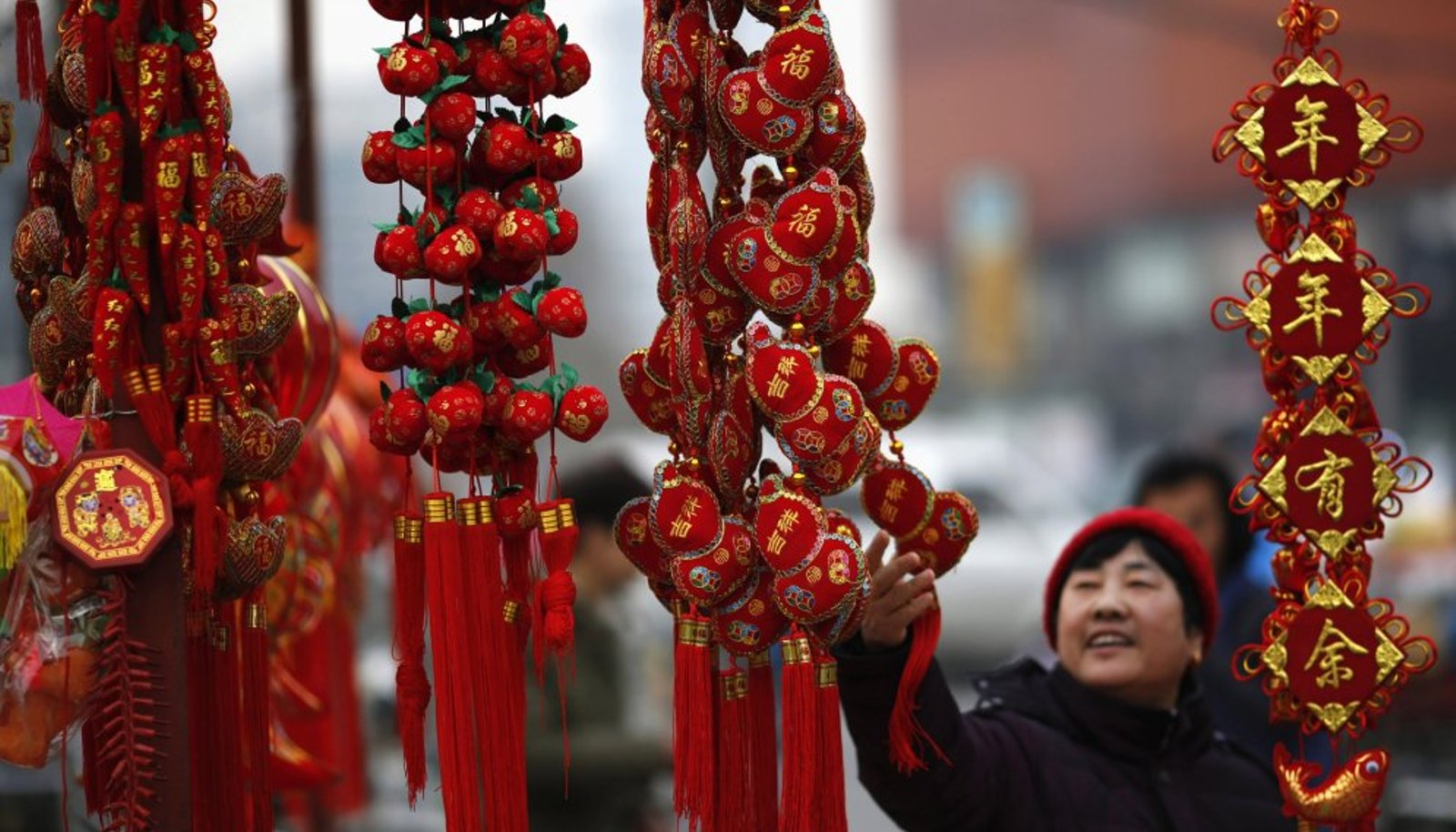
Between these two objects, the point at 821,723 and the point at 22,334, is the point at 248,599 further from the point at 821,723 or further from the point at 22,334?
the point at 22,334

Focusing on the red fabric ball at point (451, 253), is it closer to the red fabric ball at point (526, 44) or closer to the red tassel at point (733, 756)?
the red fabric ball at point (526, 44)

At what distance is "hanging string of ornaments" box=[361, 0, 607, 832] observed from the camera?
1.67 m

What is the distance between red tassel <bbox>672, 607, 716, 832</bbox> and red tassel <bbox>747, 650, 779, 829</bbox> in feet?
0.15

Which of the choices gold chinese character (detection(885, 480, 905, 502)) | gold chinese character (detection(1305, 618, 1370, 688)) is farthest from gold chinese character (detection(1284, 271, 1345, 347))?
gold chinese character (detection(885, 480, 905, 502))

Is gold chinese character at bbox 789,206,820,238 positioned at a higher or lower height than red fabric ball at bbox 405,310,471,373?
higher

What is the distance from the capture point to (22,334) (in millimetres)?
2523

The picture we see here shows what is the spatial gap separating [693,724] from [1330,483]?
2.09 feet

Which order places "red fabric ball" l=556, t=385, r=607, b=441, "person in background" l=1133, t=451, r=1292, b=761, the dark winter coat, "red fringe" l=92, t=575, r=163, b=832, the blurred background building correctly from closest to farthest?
"red fringe" l=92, t=575, r=163, b=832 < "red fabric ball" l=556, t=385, r=607, b=441 < the dark winter coat < "person in background" l=1133, t=451, r=1292, b=761 < the blurred background building

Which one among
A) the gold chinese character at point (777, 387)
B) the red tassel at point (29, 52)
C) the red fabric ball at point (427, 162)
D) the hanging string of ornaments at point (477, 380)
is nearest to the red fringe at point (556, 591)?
the hanging string of ornaments at point (477, 380)

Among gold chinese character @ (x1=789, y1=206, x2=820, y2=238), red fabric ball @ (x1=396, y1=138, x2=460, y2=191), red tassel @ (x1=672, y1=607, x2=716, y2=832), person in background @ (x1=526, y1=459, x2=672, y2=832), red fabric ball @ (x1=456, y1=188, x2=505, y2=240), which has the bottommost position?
person in background @ (x1=526, y1=459, x2=672, y2=832)

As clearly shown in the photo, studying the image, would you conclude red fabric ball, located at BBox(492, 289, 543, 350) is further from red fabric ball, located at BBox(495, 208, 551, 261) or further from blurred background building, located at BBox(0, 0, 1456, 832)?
blurred background building, located at BBox(0, 0, 1456, 832)

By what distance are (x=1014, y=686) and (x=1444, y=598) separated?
406 cm

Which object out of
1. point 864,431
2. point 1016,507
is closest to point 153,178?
point 864,431

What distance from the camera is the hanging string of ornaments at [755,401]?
166cm
